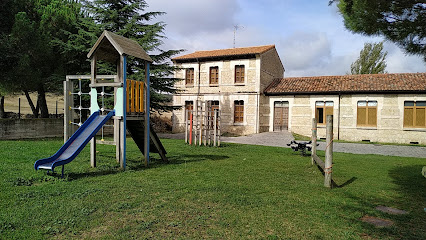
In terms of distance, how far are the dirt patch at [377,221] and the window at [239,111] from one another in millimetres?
19774

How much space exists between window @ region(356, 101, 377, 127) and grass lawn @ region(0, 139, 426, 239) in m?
14.1

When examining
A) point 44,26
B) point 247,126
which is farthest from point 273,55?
point 44,26

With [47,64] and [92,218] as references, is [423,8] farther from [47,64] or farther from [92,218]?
[47,64]

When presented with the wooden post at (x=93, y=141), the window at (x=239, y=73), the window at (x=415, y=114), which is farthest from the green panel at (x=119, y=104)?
the window at (x=415, y=114)

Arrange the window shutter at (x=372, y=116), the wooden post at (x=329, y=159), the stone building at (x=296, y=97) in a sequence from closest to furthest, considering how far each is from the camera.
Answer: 1. the wooden post at (x=329, y=159)
2. the stone building at (x=296, y=97)
3. the window shutter at (x=372, y=116)

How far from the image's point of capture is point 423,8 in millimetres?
5355

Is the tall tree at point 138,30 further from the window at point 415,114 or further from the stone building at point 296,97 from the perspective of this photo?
the window at point 415,114

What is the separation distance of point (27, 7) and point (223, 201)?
1881cm

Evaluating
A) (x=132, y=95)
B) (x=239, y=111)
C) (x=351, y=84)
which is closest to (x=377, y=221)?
(x=132, y=95)

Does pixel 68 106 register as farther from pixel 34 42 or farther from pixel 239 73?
pixel 239 73

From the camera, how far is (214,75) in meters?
25.3

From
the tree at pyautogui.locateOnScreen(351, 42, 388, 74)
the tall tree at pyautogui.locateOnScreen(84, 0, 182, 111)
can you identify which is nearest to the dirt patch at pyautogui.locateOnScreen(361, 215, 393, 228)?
the tall tree at pyautogui.locateOnScreen(84, 0, 182, 111)

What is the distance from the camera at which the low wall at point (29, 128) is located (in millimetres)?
15062

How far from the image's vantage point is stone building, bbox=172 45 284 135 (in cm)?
2352
